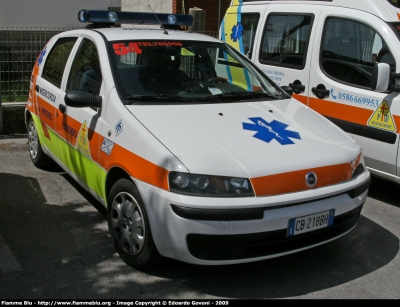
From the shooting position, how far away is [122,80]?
4.46m

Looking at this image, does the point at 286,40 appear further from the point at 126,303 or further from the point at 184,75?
the point at 126,303

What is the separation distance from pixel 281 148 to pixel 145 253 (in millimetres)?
1177

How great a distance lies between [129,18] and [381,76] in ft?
8.32

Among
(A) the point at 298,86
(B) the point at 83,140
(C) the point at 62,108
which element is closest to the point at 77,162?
(B) the point at 83,140

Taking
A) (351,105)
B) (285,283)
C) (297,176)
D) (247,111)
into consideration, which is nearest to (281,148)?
(297,176)

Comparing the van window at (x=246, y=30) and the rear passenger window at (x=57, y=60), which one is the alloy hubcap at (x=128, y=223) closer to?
the rear passenger window at (x=57, y=60)

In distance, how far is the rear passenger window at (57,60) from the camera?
5.46 m

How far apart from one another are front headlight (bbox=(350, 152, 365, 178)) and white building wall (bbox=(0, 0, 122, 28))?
1241cm

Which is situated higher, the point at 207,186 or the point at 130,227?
the point at 207,186

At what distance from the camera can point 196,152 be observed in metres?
3.65

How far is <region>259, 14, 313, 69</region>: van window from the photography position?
611 centimetres

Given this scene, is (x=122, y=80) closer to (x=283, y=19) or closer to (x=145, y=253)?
(x=145, y=253)

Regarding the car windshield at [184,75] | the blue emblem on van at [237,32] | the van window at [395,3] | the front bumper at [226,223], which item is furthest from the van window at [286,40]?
the front bumper at [226,223]

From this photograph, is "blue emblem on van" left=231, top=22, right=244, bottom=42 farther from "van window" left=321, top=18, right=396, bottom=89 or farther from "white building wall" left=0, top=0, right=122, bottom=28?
"white building wall" left=0, top=0, right=122, bottom=28
